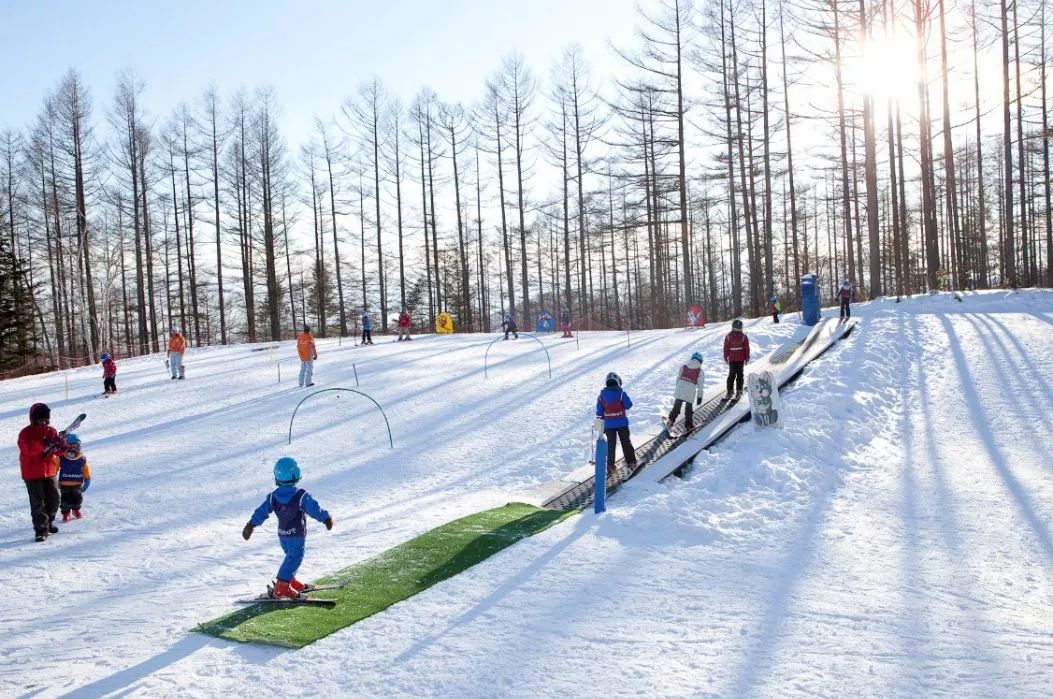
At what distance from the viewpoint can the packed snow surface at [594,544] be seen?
4914 millimetres

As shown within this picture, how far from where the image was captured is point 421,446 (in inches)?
510

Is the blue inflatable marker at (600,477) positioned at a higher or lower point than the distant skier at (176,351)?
lower

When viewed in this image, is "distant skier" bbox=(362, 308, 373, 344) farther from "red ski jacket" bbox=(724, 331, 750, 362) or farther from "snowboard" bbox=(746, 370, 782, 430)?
"snowboard" bbox=(746, 370, 782, 430)

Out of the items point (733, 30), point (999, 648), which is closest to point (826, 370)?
point (999, 648)

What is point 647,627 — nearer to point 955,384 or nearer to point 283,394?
point 955,384

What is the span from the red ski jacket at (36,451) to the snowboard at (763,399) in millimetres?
10609

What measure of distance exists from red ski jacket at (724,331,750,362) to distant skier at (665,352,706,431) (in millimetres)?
1993

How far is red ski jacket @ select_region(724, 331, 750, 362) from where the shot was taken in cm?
1377

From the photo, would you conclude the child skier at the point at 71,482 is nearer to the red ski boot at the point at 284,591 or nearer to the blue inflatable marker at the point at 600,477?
the red ski boot at the point at 284,591

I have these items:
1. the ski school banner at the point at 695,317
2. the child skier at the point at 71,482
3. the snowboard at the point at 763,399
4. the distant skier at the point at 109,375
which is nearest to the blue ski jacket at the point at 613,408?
the snowboard at the point at 763,399

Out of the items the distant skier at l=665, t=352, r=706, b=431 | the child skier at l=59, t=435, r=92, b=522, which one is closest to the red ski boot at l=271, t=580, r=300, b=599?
the child skier at l=59, t=435, r=92, b=522

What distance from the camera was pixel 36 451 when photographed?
8.57m

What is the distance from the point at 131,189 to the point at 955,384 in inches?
1623

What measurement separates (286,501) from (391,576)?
54.4 inches
